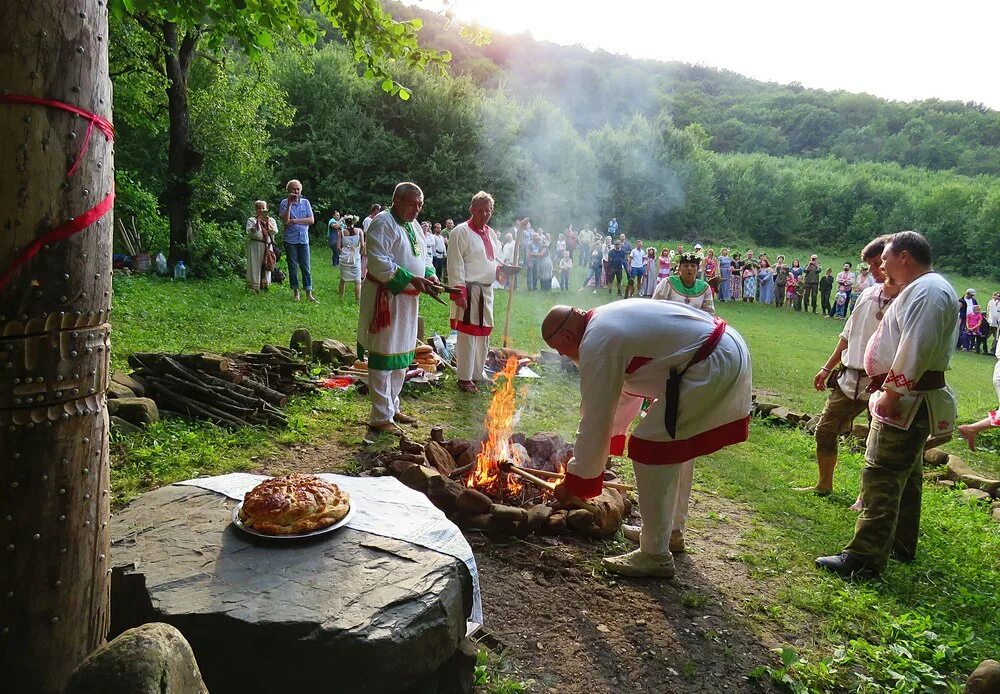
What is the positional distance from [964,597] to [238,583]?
14.7 ft

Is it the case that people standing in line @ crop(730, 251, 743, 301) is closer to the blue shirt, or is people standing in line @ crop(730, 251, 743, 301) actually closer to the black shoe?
the blue shirt

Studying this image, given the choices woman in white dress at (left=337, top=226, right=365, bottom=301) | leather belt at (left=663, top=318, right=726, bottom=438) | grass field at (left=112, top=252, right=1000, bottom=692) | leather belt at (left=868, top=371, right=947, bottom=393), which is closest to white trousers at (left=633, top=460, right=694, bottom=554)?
leather belt at (left=663, top=318, right=726, bottom=438)

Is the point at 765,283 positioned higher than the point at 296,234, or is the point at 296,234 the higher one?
the point at 296,234

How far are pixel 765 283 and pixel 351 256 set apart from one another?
18275 mm

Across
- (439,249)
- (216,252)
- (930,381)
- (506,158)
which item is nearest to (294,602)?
(930,381)

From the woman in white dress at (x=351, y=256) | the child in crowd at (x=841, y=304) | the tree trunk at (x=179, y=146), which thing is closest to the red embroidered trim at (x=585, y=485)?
the woman in white dress at (x=351, y=256)

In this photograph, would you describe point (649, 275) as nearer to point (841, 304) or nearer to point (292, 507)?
point (841, 304)

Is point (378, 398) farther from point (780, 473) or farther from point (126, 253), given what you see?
point (126, 253)

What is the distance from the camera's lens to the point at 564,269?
80.9 ft

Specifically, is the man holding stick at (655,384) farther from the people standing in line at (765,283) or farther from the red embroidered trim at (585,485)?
the people standing in line at (765,283)

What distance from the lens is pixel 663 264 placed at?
2358 centimetres

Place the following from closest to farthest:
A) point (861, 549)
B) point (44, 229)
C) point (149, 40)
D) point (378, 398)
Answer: point (44, 229) < point (861, 549) < point (378, 398) < point (149, 40)

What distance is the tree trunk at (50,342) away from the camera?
5.77 feet

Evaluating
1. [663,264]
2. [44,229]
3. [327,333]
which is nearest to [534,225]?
[663,264]
